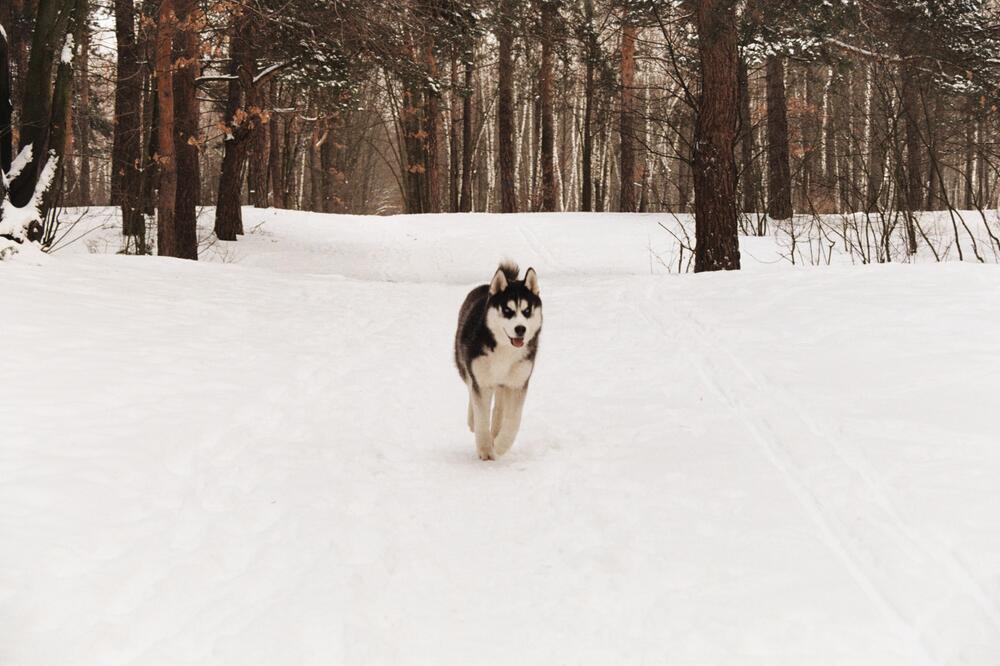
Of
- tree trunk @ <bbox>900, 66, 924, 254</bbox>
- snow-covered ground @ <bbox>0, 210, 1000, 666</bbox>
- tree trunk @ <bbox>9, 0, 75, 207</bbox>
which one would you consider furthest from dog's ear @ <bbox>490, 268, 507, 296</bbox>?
tree trunk @ <bbox>900, 66, 924, 254</bbox>

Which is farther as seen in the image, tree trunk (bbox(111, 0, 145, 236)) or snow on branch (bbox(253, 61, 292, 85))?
snow on branch (bbox(253, 61, 292, 85))

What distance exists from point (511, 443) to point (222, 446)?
80.3 inches

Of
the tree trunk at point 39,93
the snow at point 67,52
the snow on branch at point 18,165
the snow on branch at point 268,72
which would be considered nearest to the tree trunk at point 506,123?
the snow on branch at point 268,72

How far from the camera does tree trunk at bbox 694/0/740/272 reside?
12.4 metres

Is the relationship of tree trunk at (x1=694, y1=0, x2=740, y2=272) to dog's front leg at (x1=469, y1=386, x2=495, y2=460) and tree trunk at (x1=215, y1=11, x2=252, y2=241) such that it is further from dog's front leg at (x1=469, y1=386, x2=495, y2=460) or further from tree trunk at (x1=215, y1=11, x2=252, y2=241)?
tree trunk at (x1=215, y1=11, x2=252, y2=241)

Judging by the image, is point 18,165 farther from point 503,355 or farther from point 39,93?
point 503,355

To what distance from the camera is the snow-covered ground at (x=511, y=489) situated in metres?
3.43

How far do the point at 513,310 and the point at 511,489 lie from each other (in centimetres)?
120

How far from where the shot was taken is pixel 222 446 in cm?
563

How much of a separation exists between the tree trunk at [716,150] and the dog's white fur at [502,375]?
8.01 meters

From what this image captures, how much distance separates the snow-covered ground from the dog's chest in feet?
2.02

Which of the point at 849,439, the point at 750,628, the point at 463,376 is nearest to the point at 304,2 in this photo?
the point at 463,376

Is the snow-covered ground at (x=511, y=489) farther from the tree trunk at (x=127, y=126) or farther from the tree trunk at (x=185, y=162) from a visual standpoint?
the tree trunk at (x=127, y=126)

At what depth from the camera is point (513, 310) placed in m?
5.45
